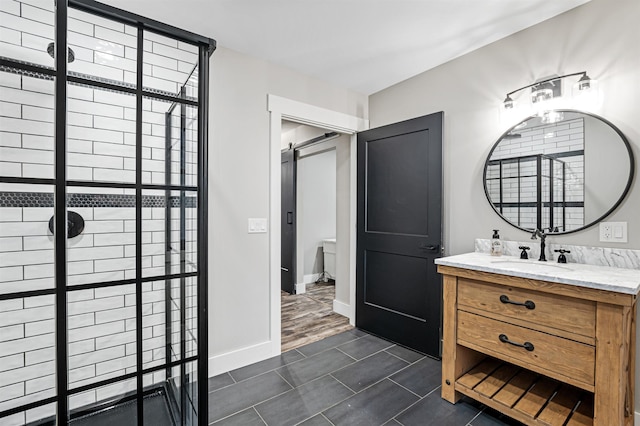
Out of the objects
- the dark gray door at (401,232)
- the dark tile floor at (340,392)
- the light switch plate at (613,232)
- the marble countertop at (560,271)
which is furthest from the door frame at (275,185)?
the light switch plate at (613,232)

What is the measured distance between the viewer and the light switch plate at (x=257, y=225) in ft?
8.30

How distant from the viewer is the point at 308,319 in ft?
11.4

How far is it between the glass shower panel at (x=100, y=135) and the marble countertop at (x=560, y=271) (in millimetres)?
1876

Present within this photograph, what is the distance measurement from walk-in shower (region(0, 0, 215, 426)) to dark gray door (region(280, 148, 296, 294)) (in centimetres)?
303

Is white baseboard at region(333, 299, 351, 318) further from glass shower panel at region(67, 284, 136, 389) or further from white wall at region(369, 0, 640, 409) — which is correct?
glass shower panel at region(67, 284, 136, 389)

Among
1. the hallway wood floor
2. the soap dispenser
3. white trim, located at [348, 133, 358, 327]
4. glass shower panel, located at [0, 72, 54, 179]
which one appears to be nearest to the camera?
glass shower panel, located at [0, 72, 54, 179]

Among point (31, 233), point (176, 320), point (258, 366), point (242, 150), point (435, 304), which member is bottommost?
point (258, 366)

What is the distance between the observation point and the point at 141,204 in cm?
127

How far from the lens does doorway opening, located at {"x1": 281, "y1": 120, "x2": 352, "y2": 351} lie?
3.38 metres

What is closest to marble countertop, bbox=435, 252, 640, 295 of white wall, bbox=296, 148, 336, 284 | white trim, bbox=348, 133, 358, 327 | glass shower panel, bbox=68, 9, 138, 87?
white trim, bbox=348, 133, 358, 327

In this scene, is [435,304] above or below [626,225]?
below

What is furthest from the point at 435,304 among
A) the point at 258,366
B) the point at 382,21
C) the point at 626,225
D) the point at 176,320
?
the point at 382,21

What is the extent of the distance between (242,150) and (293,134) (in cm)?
220

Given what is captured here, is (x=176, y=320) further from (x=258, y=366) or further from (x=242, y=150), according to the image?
(x=242, y=150)
